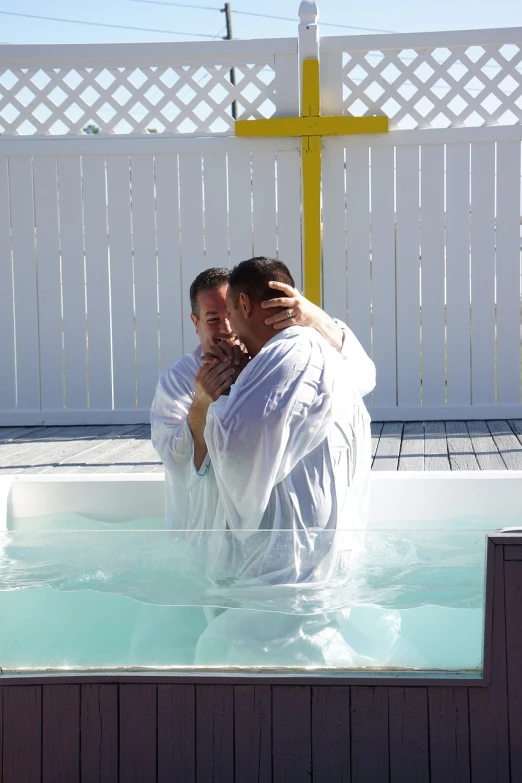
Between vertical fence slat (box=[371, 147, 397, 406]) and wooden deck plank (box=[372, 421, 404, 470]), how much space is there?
41 cm

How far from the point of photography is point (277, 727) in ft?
6.06

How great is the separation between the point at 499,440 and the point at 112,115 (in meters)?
3.18

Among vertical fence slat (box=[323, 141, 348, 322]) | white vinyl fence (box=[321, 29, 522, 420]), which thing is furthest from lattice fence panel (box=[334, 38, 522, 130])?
vertical fence slat (box=[323, 141, 348, 322])

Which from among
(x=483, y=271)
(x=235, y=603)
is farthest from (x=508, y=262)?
(x=235, y=603)

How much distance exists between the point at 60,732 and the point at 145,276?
4.93 m

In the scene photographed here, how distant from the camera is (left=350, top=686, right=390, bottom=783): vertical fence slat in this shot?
1.83m

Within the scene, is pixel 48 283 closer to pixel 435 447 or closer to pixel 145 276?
pixel 145 276

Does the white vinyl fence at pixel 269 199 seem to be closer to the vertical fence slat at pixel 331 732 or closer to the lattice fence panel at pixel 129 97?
the lattice fence panel at pixel 129 97

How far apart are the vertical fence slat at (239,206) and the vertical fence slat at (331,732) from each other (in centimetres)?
481

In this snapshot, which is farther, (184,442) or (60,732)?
(184,442)

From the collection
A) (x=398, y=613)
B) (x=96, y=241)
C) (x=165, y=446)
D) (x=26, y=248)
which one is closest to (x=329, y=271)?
(x=96, y=241)

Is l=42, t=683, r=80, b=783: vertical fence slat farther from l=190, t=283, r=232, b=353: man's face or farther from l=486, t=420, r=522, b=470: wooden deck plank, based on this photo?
l=486, t=420, r=522, b=470: wooden deck plank

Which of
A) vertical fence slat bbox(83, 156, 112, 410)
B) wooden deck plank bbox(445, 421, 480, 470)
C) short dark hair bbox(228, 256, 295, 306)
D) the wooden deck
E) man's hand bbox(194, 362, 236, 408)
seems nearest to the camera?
short dark hair bbox(228, 256, 295, 306)

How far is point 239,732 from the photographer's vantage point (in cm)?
185
